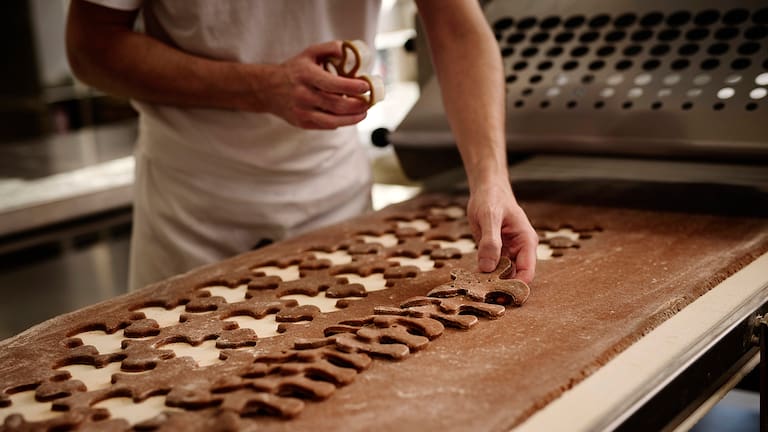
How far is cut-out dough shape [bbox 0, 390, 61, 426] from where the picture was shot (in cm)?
109

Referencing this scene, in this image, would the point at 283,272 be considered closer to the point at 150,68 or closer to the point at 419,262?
the point at 419,262

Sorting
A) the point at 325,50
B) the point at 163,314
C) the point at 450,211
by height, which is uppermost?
the point at 325,50

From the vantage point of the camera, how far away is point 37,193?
9.59 ft

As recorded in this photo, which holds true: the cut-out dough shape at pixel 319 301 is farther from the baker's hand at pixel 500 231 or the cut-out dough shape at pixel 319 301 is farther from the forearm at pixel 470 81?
the forearm at pixel 470 81

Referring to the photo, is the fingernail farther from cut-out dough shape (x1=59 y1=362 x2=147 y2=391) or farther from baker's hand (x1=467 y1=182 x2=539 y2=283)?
cut-out dough shape (x1=59 y1=362 x2=147 y2=391)

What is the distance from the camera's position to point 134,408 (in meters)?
1.09

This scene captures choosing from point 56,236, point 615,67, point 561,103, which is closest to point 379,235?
point 561,103

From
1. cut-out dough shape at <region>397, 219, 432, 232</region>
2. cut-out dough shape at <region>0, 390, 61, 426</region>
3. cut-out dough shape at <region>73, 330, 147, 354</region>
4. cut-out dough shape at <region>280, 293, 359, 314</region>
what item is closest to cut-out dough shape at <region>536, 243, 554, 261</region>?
cut-out dough shape at <region>397, 219, 432, 232</region>

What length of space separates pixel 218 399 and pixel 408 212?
1030mm

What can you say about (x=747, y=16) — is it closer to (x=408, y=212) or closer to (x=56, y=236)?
(x=408, y=212)

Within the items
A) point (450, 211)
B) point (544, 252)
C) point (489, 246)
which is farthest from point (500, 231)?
point (450, 211)

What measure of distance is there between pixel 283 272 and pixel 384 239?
0.89 feet

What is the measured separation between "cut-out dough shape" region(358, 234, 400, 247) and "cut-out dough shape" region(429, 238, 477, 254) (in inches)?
3.0

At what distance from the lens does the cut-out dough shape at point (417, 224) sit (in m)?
1.93
